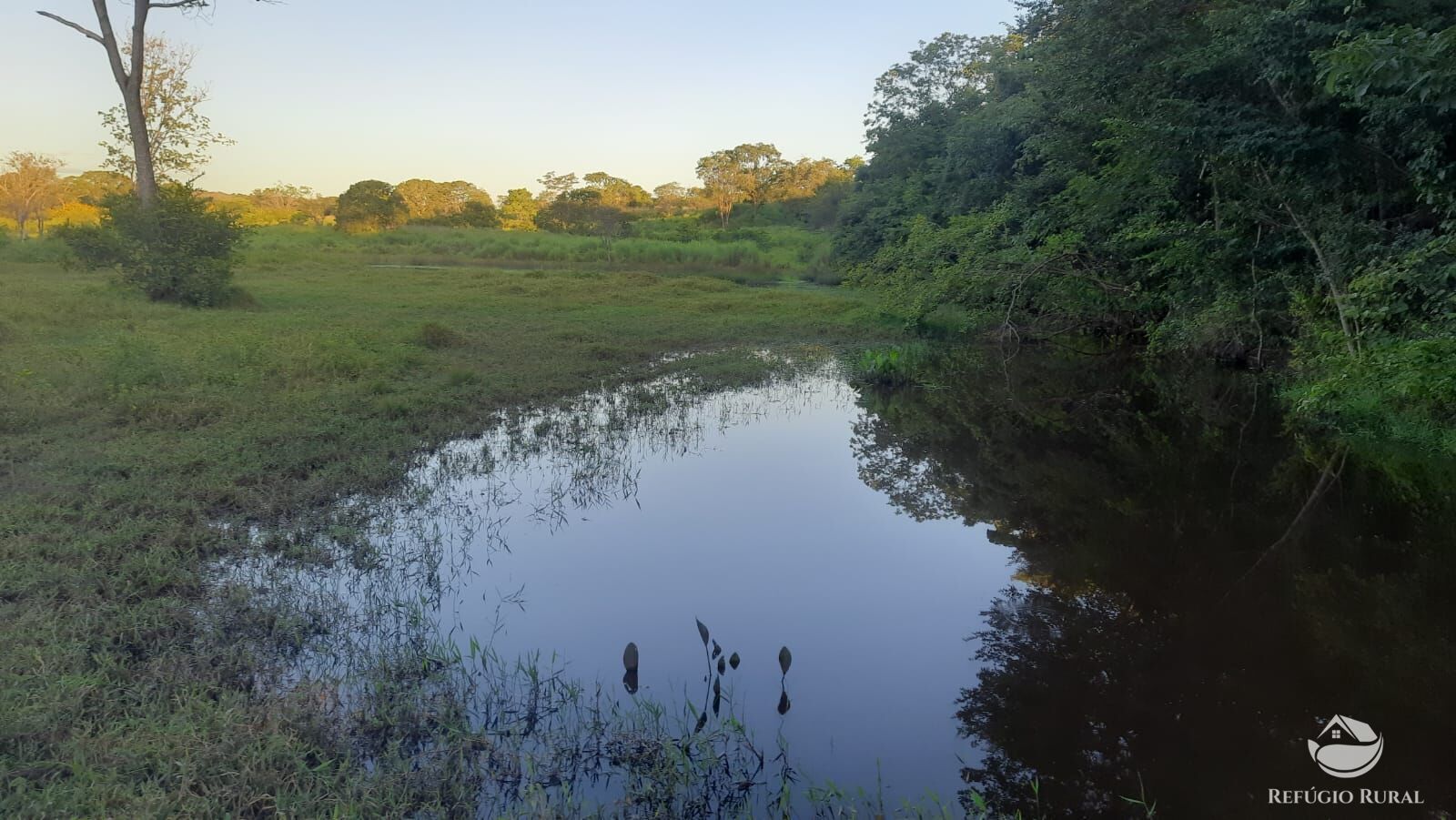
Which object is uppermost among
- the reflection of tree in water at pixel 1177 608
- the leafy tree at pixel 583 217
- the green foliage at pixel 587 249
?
the leafy tree at pixel 583 217

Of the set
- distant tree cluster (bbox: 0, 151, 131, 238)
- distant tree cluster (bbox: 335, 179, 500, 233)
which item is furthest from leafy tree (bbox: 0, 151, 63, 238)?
distant tree cluster (bbox: 335, 179, 500, 233)

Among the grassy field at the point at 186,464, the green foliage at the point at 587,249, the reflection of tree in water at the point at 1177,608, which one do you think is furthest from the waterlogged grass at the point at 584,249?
the reflection of tree in water at the point at 1177,608

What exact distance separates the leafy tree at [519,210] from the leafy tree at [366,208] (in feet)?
22.8

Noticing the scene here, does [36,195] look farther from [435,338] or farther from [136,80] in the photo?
[435,338]

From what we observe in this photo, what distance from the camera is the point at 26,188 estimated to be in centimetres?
4238

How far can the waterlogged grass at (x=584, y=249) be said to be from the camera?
37031 millimetres

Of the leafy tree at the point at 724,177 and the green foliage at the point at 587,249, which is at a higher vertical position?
the leafy tree at the point at 724,177

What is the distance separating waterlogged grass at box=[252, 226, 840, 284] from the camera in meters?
37.0

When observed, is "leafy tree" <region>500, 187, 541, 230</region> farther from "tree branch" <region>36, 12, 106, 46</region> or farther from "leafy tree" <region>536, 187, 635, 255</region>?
"tree branch" <region>36, 12, 106, 46</region>

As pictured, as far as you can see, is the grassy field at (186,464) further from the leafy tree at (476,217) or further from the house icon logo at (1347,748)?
the leafy tree at (476,217)

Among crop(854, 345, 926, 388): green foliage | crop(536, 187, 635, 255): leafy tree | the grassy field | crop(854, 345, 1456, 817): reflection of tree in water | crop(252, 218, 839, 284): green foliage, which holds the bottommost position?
crop(854, 345, 1456, 817): reflection of tree in water

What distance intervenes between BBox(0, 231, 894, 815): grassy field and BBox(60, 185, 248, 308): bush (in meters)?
0.63

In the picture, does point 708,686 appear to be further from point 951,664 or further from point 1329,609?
point 1329,609

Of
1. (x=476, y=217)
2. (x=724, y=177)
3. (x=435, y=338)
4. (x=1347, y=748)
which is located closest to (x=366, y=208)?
(x=476, y=217)
